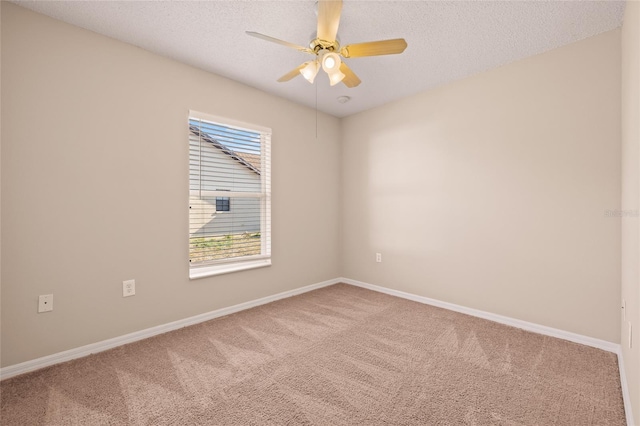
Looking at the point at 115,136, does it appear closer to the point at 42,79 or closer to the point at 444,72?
the point at 42,79

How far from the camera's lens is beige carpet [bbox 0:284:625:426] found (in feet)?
5.01

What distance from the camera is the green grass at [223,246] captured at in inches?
110

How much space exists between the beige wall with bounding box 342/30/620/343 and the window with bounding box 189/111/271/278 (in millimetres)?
1453

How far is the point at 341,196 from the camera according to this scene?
4.21m

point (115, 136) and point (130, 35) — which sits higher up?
point (130, 35)

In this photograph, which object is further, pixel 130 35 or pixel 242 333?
pixel 242 333

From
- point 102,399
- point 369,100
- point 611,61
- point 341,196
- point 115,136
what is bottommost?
point 102,399

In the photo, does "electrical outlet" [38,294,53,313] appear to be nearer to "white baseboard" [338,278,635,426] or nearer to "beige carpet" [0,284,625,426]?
"beige carpet" [0,284,625,426]

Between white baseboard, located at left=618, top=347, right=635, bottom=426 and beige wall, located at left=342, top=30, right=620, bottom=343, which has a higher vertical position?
beige wall, located at left=342, top=30, right=620, bottom=343

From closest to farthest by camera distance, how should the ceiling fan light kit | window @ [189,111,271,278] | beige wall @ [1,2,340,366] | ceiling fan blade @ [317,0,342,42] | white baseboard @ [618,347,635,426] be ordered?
1. white baseboard @ [618,347,635,426]
2. ceiling fan blade @ [317,0,342,42]
3. beige wall @ [1,2,340,366]
4. the ceiling fan light kit
5. window @ [189,111,271,278]

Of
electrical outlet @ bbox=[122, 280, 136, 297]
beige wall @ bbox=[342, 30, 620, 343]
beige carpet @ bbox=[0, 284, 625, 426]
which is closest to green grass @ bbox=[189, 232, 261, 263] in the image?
Answer: electrical outlet @ bbox=[122, 280, 136, 297]

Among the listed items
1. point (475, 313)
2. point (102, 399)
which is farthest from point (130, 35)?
point (475, 313)

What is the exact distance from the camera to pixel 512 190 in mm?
2660

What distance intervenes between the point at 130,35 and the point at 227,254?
6.74 ft
